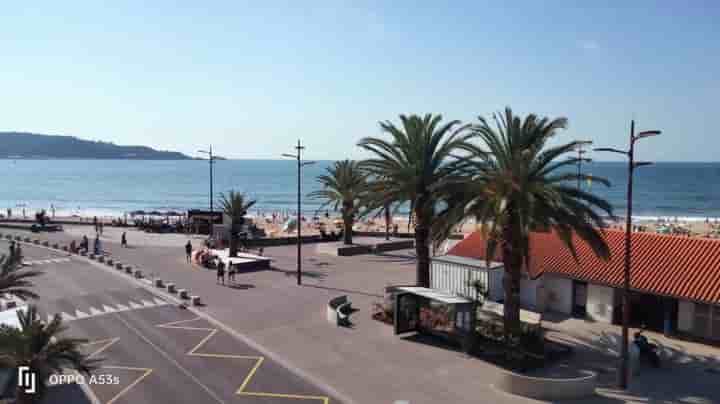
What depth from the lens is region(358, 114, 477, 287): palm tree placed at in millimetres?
24609

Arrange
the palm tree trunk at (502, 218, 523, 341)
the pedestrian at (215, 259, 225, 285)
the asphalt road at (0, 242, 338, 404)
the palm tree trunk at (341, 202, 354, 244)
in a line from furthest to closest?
1. the palm tree trunk at (341, 202, 354, 244)
2. the pedestrian at (215, 259, 225, 285)
3. the palm tree trunk at (502, 218, 523, 341)
4. the asphalt road at (0, 242, 338, 404)

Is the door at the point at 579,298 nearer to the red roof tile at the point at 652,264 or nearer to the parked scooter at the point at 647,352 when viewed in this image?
the red roof tile at the point at 652,264

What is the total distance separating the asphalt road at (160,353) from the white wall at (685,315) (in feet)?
48.3

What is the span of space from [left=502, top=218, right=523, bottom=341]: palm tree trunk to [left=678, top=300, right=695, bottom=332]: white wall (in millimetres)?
7172

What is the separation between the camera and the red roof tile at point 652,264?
67.6ft

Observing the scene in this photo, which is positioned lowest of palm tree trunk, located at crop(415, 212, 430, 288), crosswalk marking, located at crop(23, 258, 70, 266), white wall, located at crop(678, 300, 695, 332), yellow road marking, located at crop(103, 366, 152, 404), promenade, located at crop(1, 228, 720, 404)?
yellow road marking, located at crop(103, 366, 152, 404)

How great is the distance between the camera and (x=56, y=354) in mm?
12477

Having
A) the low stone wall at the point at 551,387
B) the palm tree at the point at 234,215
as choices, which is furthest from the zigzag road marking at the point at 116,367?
the palm tree at the point at 234,215

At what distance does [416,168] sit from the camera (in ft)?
81.9

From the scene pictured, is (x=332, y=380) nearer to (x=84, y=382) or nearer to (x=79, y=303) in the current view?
(x=84, y=382)

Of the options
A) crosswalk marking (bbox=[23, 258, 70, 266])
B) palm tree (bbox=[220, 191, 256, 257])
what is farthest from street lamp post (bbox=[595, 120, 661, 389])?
crosswalk marking (bbox=[23, 258, 70, 266])

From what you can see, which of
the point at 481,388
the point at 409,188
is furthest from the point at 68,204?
the point at 481,388

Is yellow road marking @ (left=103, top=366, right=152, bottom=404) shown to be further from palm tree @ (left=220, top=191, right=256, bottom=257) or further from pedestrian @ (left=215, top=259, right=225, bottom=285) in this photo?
palm tree @ (left=220, top=191, right=256, bottom=257)

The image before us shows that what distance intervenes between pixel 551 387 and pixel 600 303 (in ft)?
30.0
